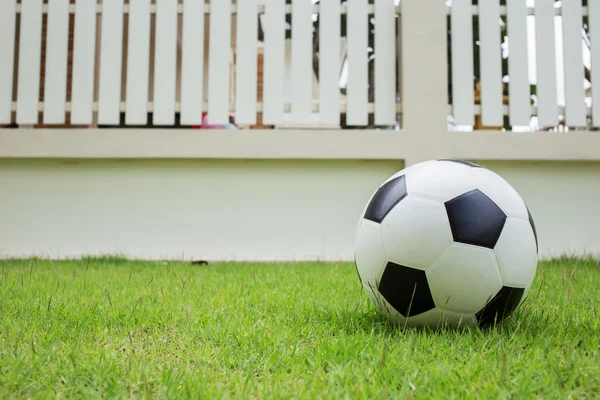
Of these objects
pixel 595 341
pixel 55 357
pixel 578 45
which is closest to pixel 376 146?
pixel 578 45

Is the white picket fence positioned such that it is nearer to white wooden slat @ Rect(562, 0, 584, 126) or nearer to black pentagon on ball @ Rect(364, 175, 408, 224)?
white wooden slat @ Rect(562, 0, 584, 126)

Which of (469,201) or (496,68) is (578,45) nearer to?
(496,68)

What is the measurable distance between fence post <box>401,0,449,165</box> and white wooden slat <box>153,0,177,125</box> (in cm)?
201

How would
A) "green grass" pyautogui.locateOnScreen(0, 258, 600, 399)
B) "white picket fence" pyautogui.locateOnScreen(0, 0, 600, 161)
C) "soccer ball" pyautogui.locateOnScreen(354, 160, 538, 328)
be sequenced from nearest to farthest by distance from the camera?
"green grass" pyautogui.locateOnScreen(0, 258, 600, 399)
"soccer ball" pyautogui.locateOnScreen(354, 160, 538, 328)
"white picket fence" pyautogui.locateOnScreen(0, 0, 600, 161)

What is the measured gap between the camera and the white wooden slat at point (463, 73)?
4.28 metres

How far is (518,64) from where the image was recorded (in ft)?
14.1

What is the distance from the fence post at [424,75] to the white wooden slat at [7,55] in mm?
3449

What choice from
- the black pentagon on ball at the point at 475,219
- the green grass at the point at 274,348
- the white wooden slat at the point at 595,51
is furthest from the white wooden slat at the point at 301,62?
the black pentagon on ball at the point at 475,219

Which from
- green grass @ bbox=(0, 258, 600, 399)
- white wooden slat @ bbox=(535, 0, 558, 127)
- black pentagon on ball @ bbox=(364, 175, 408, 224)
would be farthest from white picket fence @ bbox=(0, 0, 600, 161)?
black pentagon on ball @ bbox=(364, 175, 408, 224)

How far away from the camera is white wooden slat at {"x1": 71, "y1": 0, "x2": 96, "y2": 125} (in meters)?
4.36

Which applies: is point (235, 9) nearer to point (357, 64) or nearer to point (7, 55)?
point (357, 64)

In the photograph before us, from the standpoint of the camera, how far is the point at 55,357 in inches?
59.1

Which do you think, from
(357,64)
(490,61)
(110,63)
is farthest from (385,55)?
(110,63)

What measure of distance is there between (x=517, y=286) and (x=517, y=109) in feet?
9.65
